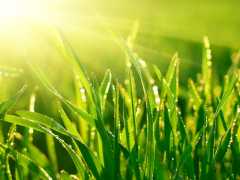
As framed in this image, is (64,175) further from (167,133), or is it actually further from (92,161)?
(167,133)

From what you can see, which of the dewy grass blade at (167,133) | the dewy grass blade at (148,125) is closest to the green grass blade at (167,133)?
the dewy grass blade at (167,133)

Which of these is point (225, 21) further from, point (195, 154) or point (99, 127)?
point (99, 127)

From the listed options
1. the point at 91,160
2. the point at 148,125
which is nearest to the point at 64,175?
the point at 91,160

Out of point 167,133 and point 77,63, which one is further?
point 167,133

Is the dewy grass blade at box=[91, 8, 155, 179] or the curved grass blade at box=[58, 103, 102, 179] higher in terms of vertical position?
the dewy grass blade at box=[91, 8, 155, 179]

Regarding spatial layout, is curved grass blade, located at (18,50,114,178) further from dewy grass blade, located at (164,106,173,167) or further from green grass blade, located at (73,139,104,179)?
dewy grass blade, located at (164,106,173,167)

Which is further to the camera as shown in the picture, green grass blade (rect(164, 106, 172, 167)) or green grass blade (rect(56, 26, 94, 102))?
green grass blade (rect(164, 106, 172, 167))

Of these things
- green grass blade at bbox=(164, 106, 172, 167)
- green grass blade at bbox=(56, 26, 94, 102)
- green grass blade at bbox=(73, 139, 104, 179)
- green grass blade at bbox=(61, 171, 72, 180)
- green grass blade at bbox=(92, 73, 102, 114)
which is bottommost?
green grass blade at bbox=(61, 171, 72, 180)

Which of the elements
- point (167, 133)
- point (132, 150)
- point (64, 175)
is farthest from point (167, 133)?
point (64, 175)

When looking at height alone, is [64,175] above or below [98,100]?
below

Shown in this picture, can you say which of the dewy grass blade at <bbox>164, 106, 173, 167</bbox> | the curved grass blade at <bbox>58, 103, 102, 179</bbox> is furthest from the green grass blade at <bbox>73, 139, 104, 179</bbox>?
the dewy grass blade at <bbox>164, 106, 173, 167</bbox>

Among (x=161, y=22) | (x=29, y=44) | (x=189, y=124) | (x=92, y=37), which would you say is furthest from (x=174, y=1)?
(x=189, y=124)
